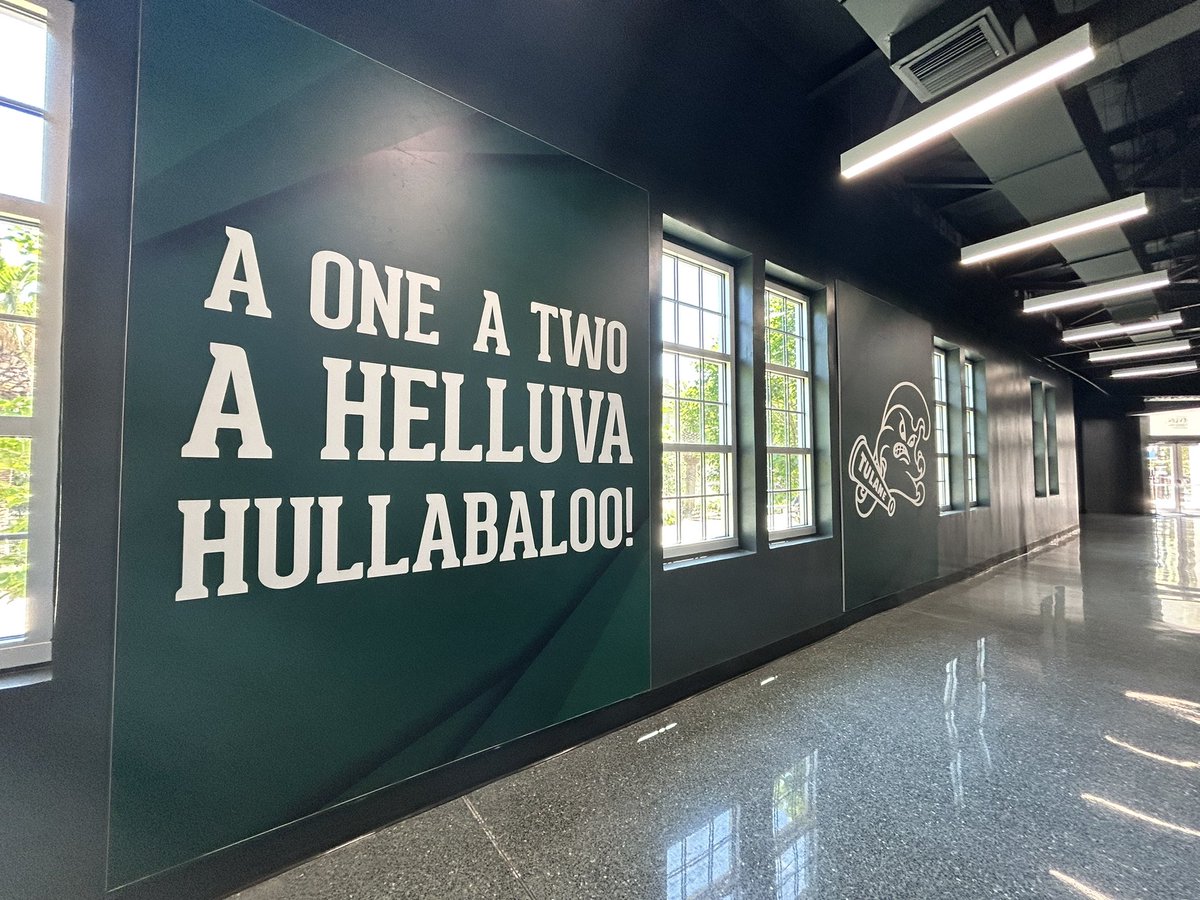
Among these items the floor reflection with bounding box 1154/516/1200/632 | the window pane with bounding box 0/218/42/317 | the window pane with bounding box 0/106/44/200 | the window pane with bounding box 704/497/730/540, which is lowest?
the floor reflection with bounding box 1154/516/1200/632

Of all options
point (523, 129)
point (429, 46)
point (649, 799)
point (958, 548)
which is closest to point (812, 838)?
point (649, 799)

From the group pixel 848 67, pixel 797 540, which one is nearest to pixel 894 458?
pixel 797 540

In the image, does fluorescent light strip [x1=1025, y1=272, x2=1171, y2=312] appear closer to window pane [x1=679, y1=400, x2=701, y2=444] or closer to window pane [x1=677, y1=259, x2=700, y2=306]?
window pane [x1=677, y1=259, x2=700, y2=306]

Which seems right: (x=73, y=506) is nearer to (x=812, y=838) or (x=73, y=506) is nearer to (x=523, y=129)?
(x=523, y=129)

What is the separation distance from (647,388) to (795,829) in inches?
80.6

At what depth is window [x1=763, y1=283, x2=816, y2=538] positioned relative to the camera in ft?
13.0

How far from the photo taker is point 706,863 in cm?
166

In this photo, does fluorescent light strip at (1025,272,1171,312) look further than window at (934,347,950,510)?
No

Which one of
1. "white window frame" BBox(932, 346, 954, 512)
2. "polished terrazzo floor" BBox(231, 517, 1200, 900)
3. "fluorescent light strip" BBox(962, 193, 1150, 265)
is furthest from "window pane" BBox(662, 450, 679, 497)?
"white window frame" BBox(932, 346, 954, 512)

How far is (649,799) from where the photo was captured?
6.53 ft

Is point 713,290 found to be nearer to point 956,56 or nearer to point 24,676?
point 956,56

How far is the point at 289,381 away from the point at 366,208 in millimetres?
735

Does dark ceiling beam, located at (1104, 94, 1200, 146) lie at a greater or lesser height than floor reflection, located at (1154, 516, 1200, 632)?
greater

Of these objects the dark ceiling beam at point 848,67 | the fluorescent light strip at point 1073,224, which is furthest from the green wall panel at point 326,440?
the fluorescent light strip at point 1073,224
